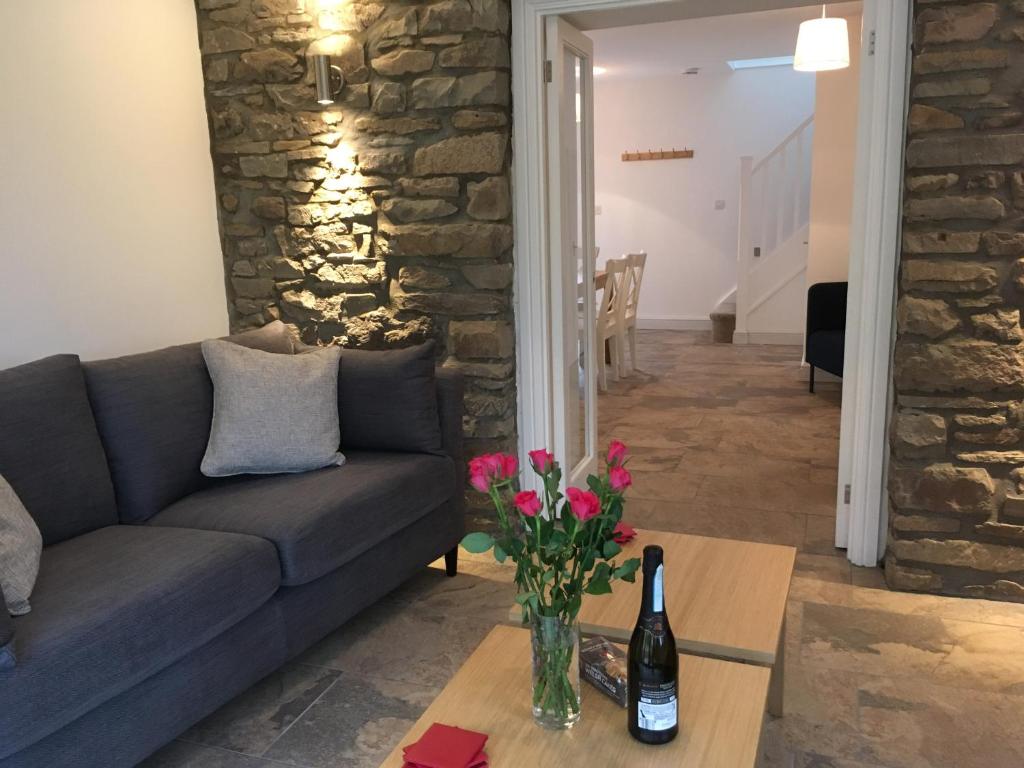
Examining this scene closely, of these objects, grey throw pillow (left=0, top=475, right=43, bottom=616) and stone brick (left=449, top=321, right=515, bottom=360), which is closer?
grey throw pillow (left=0, top=475, right=43, bottom=616)

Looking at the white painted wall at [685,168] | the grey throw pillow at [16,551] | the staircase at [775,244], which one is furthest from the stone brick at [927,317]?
the white painted wall at [685,168]

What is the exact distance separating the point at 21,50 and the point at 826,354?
446cm

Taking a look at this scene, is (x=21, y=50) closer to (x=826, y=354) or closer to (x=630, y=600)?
(x=630, y=600)

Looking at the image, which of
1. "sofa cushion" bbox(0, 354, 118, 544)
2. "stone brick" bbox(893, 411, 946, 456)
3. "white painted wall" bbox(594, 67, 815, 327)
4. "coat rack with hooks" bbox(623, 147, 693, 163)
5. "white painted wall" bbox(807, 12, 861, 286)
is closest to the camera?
"sofa cushion" bbox(0, 354, 118, 544)

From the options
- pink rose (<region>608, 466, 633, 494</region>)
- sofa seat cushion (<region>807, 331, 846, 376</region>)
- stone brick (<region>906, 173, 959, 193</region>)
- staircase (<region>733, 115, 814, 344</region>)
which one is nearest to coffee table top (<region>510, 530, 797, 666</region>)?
pink rose (<region>608, 466, 633, 494</region>)

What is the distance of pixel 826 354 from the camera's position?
527cm

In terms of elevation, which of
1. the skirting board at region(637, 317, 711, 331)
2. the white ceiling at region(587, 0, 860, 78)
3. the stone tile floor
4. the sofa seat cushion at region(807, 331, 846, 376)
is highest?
the white ceiling at region(587, 0, 860, 78)

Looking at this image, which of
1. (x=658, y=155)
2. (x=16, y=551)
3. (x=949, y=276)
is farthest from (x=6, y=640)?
(x=658, y=155)

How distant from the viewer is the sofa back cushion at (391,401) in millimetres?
2824

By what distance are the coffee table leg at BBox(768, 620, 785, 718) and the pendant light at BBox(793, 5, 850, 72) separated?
3.66 metres

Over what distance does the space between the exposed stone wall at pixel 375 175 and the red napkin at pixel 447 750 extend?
1915mm

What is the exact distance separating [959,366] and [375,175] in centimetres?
218

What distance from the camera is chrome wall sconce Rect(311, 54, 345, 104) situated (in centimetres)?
319

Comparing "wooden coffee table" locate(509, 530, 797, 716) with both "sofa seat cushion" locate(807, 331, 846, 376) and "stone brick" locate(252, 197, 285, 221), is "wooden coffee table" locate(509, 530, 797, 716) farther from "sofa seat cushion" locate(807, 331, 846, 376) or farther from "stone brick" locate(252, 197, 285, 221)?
"sofa seat cushion" locate(807, 331, 846, 376)
